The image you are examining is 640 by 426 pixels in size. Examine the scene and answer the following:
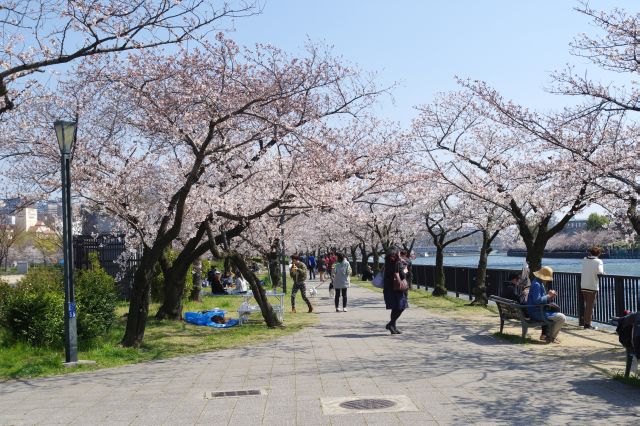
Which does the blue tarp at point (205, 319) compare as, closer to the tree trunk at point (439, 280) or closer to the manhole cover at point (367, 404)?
the manhole cover at point (367, 404)

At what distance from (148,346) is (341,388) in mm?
5659

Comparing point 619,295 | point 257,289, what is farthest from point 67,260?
point 619,295

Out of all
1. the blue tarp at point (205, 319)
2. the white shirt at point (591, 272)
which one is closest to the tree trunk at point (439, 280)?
the blue tarp at point (205, 319)

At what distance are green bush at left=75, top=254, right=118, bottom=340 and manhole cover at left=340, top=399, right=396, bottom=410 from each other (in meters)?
6.41

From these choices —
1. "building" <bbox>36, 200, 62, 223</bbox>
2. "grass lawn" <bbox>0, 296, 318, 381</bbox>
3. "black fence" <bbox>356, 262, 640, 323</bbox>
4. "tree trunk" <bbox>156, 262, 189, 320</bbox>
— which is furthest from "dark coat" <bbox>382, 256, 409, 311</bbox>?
"building" <bbox>36, 200, 62, 223</bbox>

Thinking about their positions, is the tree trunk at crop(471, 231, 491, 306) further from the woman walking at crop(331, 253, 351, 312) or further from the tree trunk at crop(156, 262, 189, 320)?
the tree trunk at crop(156, 262, 189, 320)

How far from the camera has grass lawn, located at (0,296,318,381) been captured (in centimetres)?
996

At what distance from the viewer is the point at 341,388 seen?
7.83 m

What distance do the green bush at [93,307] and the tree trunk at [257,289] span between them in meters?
2.76

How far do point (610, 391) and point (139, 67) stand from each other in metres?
9.39

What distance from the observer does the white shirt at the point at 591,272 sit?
534 inches

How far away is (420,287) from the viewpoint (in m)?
34.9

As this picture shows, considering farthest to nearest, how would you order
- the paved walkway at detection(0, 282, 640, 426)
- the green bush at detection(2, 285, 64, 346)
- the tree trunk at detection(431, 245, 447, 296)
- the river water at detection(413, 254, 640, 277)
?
1. the river water at detection(413, 254, 640, 277)
2. the tree trunk at detection(431, 245, 447, 296)
3. the green bush at detection(2, 285, 64, 346)
4. the paved walkway at detection(0, 282, 640, 426)

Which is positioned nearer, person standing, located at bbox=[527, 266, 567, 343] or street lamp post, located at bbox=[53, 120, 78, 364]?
street lamp post, located at bbox=[53, 120, 78, 364]
